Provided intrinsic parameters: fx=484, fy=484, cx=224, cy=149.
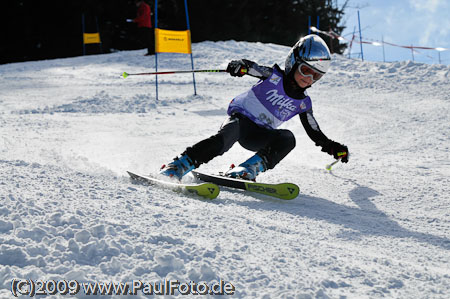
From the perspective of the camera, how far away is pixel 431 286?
1.74m

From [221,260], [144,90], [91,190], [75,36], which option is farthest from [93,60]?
[221,260]

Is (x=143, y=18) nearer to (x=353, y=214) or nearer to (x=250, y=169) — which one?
(x=250, y=169)

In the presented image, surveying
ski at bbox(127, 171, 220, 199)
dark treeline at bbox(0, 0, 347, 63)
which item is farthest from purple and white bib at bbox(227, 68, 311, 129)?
dark treeline at bbox(0, 0, 347, 63)

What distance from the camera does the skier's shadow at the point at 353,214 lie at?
246 cm

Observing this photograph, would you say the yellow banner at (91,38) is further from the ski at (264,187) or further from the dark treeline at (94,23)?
the ski at (264,187)

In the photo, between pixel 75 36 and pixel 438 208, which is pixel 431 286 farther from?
pixel 75 36

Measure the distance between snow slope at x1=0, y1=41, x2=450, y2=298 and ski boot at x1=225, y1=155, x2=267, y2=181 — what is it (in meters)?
0.22

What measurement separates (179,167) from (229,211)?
0.78 meters

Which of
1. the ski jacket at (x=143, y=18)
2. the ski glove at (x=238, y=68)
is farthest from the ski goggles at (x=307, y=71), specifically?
the ski jacket at (x=143, y=18)

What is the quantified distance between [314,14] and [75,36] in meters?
12.0

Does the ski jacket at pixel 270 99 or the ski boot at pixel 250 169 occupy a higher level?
the ski jacket at pixel 270 99

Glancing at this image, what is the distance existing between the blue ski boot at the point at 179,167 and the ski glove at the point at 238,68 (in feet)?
2.48

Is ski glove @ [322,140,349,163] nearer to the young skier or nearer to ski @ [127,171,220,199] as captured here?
the young skier

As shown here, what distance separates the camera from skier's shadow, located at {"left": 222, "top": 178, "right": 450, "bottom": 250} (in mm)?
2457
